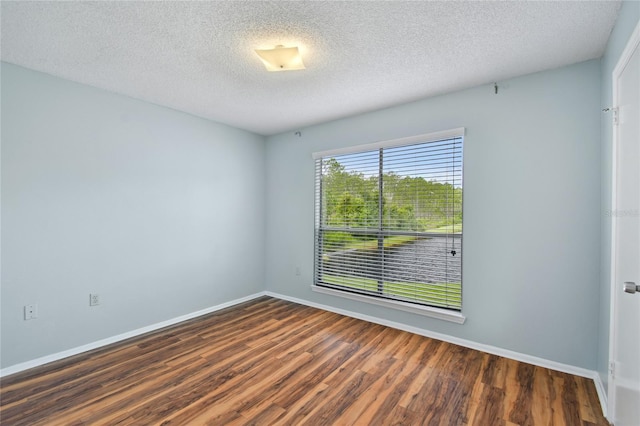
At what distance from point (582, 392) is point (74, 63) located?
466cm

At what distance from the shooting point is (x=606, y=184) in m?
2.03

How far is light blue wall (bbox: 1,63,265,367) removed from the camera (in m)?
2.38

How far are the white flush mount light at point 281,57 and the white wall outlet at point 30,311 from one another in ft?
9.21

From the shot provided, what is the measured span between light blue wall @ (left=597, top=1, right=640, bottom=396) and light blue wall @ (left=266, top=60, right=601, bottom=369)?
11cm

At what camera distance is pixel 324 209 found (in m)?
4.01

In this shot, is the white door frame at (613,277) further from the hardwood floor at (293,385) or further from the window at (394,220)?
the window at (394,220)

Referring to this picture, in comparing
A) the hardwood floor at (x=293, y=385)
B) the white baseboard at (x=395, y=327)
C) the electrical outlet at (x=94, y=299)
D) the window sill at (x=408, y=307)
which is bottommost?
the hardwood floor at (x=293, y=385)

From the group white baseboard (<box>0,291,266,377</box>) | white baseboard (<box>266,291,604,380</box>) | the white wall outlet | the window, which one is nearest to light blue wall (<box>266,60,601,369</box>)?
white baseboard (<box>266,291,604,380</box>)

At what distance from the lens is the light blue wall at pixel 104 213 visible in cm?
238

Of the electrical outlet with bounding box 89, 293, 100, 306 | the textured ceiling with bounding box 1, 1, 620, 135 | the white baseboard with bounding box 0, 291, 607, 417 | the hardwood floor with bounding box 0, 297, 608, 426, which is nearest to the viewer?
the textured ceiling with bounding box 1, 1, 620, 135

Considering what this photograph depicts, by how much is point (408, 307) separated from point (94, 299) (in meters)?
3.17

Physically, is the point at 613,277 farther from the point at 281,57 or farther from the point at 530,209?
the point at 281,57

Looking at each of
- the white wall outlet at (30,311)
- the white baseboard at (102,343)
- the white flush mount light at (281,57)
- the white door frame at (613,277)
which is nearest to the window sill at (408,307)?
the white door frame at (613,277)

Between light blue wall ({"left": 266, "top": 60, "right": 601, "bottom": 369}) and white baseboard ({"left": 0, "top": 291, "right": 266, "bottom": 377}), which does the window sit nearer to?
light blue wall ({"left": 266, "top": 60, "right": 601, "bottom": 369})
